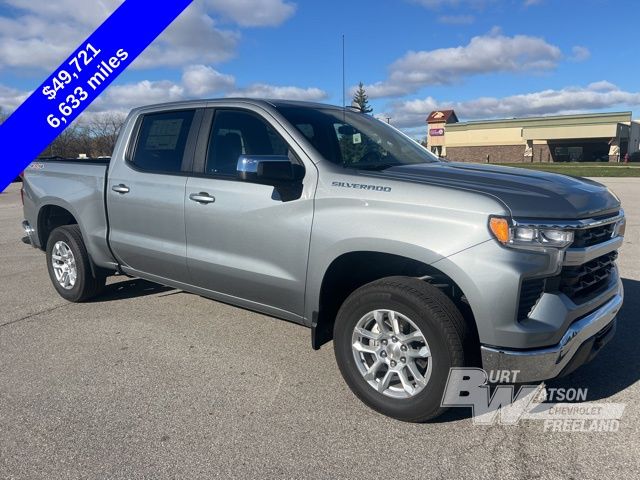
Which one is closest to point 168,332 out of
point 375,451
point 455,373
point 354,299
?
point 354,299

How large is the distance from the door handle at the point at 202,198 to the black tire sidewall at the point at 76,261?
185cm

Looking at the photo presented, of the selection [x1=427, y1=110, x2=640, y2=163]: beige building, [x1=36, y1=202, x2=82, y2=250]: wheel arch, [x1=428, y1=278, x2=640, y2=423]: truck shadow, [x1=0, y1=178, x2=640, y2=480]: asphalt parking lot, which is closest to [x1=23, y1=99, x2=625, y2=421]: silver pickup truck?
[x1=0, y1=178, x2=640, y2=480]: asphalt parking lot

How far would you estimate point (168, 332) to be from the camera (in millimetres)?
4609

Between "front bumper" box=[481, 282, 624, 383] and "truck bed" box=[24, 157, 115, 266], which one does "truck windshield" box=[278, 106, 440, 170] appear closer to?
"front bumper" box=[481, 282, 624, 383]

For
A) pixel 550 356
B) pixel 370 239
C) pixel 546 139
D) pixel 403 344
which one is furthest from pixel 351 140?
pixel 546 139

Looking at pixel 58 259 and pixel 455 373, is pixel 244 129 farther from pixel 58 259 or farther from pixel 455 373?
pixel 58 259

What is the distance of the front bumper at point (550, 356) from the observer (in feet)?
9.02

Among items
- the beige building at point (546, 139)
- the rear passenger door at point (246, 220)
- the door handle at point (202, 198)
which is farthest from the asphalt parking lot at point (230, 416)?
the beige building at point (546, 139)

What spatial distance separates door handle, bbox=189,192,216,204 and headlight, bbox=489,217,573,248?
210 cm

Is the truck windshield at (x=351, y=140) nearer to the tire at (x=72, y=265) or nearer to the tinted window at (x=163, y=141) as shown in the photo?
the tinted window at (x=163, y=141)

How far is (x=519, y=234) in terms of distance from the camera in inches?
106

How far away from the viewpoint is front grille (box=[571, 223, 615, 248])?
2863mm

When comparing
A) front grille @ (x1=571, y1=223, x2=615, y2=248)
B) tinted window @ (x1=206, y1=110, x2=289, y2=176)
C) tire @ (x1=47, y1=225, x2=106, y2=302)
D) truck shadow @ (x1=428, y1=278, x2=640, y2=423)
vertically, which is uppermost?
tinted window @ (x1=206, y1=110, x2=289, y2=176)

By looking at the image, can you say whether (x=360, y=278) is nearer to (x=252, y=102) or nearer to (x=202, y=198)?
(x=202, y=198)
